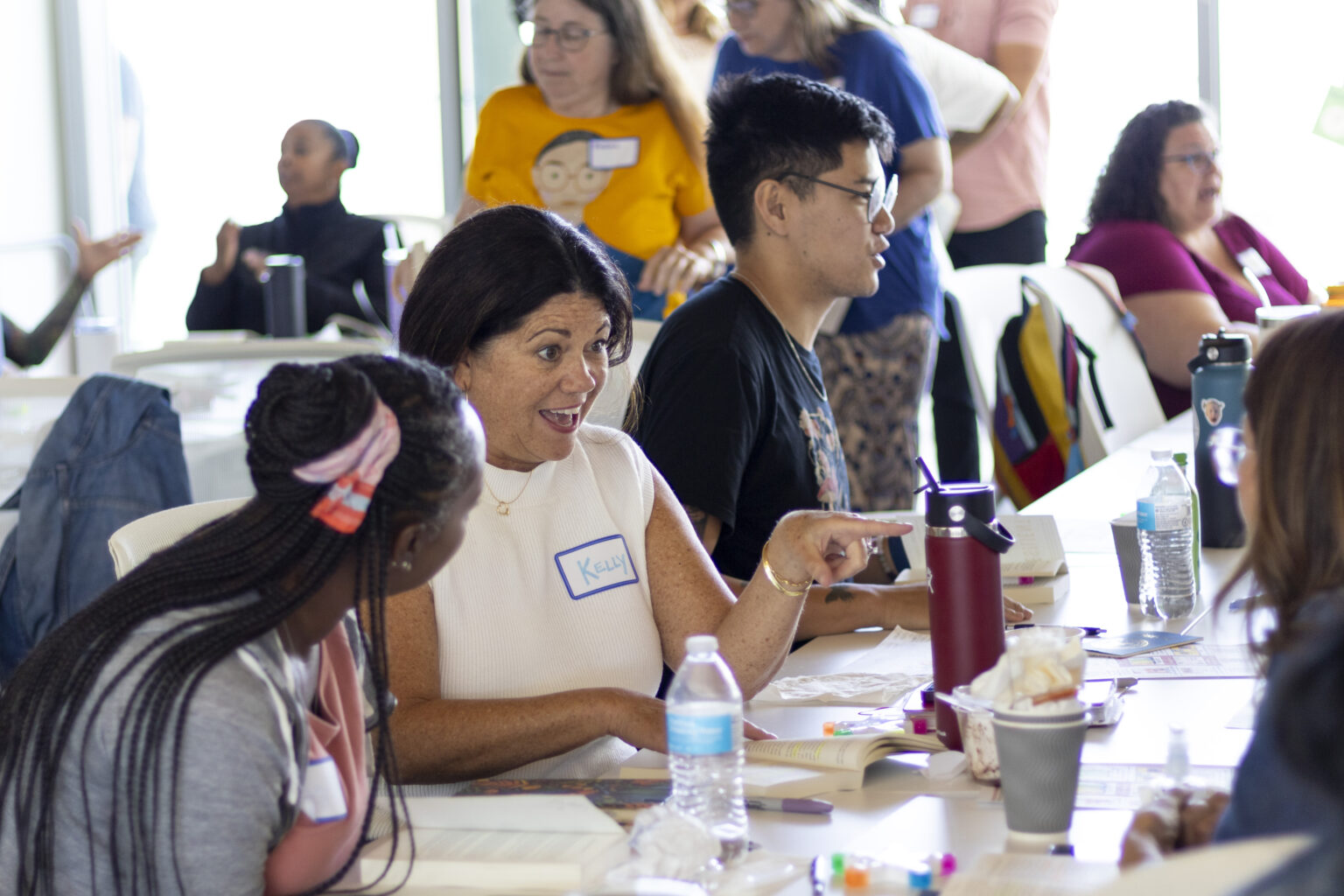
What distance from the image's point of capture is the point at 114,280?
650 centimetres

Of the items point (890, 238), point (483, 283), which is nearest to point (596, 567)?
point (483, 283)

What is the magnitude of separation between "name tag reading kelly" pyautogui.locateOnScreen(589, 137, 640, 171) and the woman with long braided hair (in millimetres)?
2051

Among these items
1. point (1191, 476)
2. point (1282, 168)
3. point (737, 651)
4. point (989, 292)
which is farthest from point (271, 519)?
point (1282, 168)

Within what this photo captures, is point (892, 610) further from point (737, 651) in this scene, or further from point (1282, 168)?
point (1282, 168)

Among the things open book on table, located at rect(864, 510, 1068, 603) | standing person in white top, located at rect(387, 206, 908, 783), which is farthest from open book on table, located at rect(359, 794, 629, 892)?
open book on table, located at rect(864, 510, 1068, 603)

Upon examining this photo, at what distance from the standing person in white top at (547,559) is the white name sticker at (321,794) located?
1.16 ft

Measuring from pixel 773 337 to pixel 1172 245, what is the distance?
2.48 m

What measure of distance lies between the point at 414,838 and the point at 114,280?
5991 mm

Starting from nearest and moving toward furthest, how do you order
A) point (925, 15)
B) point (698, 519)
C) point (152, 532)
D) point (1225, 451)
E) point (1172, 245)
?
1. point (152, 532)
2. point (1225, 451)
3. point (698, 519)
4. point (1172, 245)
5. point (925, 15)

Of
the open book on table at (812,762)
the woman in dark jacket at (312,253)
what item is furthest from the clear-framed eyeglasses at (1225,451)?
the woman in dark jacket at (312,253)

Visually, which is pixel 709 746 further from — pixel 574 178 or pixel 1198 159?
pixel 1198 159

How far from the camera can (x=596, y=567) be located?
1661 millimetres

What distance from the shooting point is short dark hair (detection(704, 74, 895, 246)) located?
223 cm

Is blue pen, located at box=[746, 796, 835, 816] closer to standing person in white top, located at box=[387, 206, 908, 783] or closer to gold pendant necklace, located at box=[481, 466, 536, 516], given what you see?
standing person in white top, located at box=[387, 206, 908, 783]
